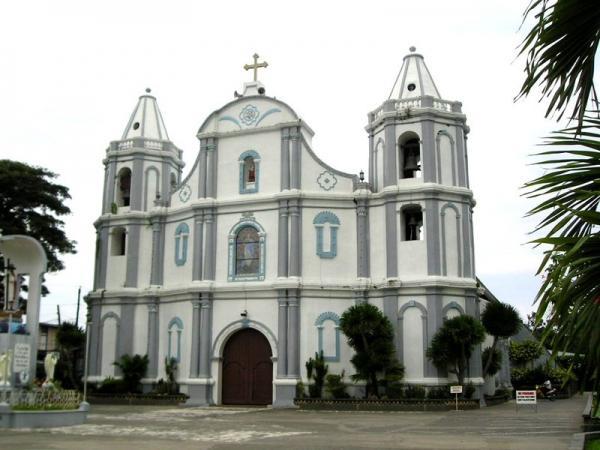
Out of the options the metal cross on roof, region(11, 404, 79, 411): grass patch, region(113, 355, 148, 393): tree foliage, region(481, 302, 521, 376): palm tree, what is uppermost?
the metal cross on roof

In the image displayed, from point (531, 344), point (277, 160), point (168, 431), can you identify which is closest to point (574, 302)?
point (168, 431)

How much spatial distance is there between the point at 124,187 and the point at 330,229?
1103 centimetres

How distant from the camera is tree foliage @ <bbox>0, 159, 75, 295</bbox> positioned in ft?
96.7

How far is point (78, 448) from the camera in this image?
1281 cm

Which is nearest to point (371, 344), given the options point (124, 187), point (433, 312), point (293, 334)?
point (433, 312)

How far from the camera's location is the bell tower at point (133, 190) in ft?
102

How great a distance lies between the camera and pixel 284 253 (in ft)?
90.5

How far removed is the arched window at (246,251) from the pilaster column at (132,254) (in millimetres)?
4933

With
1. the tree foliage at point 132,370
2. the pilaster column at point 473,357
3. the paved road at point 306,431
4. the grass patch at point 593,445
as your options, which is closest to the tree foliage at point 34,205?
the tree foliage at point 132,370

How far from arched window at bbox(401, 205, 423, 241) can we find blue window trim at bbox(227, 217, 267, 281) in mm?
5613

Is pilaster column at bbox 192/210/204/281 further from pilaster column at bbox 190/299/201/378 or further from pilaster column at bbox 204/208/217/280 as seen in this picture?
pilaster column at bbox 190/299/201/378

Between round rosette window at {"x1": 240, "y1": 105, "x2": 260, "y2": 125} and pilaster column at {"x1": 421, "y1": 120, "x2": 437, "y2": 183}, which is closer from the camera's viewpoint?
pilaster column at {"x1": 421, "y1": 120, "x2": 437, "y2": 183}

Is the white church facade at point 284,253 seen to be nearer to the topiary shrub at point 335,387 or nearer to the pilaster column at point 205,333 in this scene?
the pilaster column at point 205,333

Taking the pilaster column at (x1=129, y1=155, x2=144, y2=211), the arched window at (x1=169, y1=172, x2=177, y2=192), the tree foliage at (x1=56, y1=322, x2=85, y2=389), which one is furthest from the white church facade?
the arched window at (x1=169, y1=172, x2=177, y2=192)
